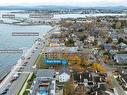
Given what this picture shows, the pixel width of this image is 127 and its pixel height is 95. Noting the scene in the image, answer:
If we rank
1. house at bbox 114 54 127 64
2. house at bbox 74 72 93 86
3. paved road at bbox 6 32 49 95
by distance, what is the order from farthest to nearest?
house at bbox 114 54 127 64 → house at bbox 74 72 93 86 → paved road at bbox 6 32 49 95

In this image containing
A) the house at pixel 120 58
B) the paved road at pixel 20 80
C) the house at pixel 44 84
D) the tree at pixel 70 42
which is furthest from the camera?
the tree at pixel 70 42

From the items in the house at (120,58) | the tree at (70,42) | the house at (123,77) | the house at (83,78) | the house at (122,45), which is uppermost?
the house at (83,78)

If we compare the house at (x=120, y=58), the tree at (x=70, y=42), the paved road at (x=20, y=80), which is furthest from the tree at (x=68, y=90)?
the tree at (x=70, y=42)

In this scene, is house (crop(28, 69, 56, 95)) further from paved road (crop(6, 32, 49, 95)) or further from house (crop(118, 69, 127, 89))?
house (crop(118, 69, 127, 89))

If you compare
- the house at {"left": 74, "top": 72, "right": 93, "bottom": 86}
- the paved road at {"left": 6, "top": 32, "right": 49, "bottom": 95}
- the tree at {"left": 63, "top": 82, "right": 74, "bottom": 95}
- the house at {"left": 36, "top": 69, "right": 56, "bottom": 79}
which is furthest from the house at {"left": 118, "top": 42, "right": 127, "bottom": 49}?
the tree at {"left": 63, "top": 82, "right": 74, "bottom": 95}

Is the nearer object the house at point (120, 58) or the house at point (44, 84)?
the house at point (44, 84)

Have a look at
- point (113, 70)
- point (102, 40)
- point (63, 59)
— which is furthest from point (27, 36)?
point (113, 70)

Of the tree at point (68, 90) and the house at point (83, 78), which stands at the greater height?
the tree at point (68, 90)

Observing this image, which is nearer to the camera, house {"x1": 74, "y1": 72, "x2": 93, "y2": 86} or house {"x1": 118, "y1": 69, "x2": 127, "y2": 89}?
house {"x1": 74, "y1": 72, "x2": 93, "y2": 86}

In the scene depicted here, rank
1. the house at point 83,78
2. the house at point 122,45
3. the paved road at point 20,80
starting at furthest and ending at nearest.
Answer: the house at point 122,45 → the house at point 83,78 → the paved road at point 20,80

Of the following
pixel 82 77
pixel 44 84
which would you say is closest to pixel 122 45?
pixel 82 77

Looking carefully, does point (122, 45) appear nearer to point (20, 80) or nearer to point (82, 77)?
point (82, 77)

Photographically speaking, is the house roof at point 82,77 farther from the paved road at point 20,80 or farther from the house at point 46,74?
the paved road at point 20,80
